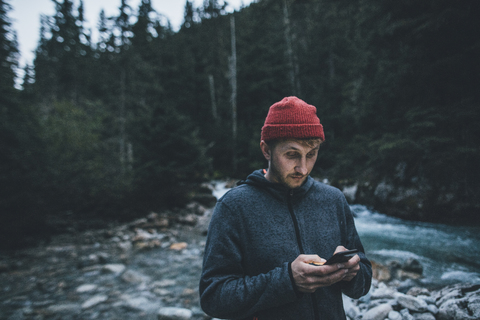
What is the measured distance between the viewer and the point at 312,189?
165cm

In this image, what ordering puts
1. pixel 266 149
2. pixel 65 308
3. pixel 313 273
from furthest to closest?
pixel 65 308
pixel 266 149
pixel 313 273

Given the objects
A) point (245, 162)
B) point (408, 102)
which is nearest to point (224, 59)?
point (245, 162)

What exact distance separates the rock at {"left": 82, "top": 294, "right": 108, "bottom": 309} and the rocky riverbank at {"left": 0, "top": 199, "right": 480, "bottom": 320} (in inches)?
0.5

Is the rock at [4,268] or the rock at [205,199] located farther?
the rock at [205,199]

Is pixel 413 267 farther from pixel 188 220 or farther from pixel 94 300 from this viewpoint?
pixel 188 220

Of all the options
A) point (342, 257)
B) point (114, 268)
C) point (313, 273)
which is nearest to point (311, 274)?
point (313, 273)

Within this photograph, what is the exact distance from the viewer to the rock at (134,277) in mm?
5031

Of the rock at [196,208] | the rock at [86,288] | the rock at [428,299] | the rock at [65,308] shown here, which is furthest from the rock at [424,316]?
the rock at [196,208]

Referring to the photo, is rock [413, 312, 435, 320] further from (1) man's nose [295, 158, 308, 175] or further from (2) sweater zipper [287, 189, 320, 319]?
(1) man's nose [295, 158, 308, 175]

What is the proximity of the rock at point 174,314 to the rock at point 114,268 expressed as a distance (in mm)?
2256

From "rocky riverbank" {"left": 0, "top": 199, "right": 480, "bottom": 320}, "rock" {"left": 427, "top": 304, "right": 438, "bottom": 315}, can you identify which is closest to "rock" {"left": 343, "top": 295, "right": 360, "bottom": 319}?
"rocky riverbank" {"left": 0, "top": 199, "right": 480, "bottom": 320}

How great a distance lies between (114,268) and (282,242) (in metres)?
5.71

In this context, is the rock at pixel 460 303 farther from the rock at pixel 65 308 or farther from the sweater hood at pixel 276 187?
the rock at pixel 65 308

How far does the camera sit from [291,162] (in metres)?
1.50
